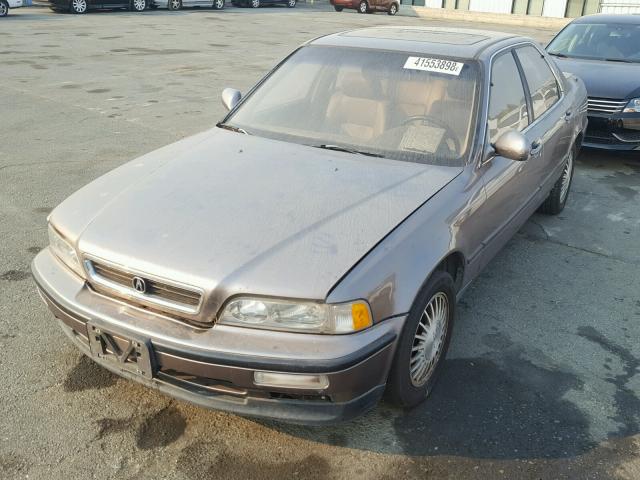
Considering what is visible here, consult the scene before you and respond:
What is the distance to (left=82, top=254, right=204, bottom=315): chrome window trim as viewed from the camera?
2500mm

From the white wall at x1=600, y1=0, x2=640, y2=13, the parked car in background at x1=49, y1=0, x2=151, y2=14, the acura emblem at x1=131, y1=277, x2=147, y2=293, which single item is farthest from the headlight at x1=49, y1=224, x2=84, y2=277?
the white wall at x1=600, y1=0, x2=640, y2=13

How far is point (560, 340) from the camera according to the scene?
368cm

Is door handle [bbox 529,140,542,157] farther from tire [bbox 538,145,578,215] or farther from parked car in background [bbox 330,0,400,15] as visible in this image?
parked car in background [bbox 330,0,400,15]

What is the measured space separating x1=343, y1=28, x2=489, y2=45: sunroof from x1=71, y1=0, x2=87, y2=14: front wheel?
2202cm

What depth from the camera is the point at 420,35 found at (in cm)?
421

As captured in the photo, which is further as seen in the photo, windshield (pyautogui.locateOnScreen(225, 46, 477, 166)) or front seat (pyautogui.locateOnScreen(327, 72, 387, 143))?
front seat (pyautogui.locateOnScreen(327, 72, 387, 143))

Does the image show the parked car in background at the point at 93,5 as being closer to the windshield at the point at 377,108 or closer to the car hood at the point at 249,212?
the windshield at the point at 377,108

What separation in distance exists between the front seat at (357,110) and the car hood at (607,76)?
421 cm

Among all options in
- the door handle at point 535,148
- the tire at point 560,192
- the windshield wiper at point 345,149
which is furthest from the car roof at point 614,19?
the windshield wiper at point 345,149

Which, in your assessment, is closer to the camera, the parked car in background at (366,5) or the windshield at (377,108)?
the windshield at (377,108)

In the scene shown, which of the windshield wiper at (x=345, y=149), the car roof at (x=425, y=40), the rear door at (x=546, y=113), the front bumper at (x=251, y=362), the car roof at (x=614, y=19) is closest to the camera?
the front bumper at (x=251, y=362)

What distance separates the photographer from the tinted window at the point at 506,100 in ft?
12.2

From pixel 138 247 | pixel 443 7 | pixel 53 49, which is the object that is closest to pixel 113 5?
pixel 53 49

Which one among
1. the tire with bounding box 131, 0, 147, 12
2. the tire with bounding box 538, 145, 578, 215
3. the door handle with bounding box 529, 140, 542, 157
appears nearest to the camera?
the door handle with bounding box 529, 140, 542, 157
